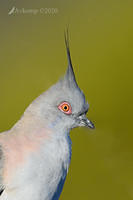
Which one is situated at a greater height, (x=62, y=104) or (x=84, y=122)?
(x=62, y=104)

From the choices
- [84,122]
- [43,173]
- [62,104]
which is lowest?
[43,173]

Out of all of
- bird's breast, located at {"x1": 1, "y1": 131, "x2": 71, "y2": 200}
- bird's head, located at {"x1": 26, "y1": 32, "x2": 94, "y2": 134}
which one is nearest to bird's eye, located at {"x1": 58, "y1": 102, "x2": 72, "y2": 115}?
bird's head, located at {"x1": 26, "y1": 32, "x2": 94, "y2": 134}

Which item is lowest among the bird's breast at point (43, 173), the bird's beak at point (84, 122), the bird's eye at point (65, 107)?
the bird's breast at point (43, 173)

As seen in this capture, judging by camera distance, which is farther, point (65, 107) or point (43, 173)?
point (65, 107)

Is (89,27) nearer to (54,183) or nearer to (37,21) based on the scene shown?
(37,21)

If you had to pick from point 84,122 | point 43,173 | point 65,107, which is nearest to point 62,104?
point 65,107

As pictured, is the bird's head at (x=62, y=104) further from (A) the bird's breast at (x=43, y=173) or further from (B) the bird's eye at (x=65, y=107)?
(A) the bird's breast at (x=43, y=173)

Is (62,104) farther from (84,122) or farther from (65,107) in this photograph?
(84,122)

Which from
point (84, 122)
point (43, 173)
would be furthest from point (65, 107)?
point (43, 173)

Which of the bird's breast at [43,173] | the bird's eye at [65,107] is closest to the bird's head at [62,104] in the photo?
the bird's eye at [65,107]
